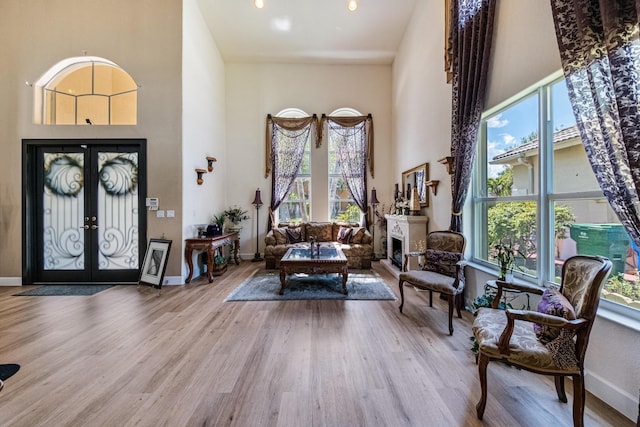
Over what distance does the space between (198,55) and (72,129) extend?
100 inches

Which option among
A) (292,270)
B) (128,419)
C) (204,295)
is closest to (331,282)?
(292,270)

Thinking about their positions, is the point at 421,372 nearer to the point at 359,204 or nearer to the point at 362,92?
the point at 359,204

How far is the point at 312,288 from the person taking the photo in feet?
14.1

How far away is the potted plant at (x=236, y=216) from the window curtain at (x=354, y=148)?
107 inches

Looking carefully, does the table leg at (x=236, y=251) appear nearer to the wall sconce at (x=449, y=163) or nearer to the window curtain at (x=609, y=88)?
the wall sconce at (x=449, y=163)

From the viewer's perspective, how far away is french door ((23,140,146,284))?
4613 mm

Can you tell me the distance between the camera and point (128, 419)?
1.66 m

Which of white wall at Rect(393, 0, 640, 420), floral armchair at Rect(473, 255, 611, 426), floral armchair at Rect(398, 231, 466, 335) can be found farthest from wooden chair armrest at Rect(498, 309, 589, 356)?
floral armchair at Rect(398, 231, 466, 335)

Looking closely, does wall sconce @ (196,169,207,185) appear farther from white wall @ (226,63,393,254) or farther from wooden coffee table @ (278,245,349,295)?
wooden coffee table @ (278,245,349,295)

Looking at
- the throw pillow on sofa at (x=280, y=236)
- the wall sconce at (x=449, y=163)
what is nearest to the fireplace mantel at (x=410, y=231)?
the wall sconce at (x=449, y=163)

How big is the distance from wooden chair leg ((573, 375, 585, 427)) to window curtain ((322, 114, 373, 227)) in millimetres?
5334

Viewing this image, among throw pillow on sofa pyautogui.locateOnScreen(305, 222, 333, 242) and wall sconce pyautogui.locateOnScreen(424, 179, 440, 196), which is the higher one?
wall sconce pyautogui.locateOnScreen(424, 179, 440, 196)

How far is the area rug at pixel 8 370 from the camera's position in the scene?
6.81ft

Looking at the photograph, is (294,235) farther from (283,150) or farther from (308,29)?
(308,29)
